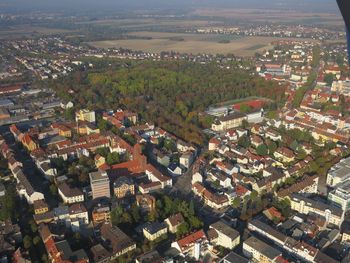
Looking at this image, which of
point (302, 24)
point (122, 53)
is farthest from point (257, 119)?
point (302, 24)

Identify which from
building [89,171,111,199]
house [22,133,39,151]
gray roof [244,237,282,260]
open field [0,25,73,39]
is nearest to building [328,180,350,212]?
gray roof [244,237,282,260]

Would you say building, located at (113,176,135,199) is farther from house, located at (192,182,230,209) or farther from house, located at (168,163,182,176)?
house, located at (192,182,230,209)

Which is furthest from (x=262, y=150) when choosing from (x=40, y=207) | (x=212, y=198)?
(x=40, y=207)

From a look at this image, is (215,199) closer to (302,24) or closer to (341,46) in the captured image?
(341,46)

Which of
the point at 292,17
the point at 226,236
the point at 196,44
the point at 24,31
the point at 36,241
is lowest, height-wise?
the point at 36,241

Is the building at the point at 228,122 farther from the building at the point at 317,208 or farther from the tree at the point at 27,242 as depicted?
the tree at the point at 27,242

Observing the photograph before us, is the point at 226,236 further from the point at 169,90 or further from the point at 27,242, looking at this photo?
the point at 169,90
